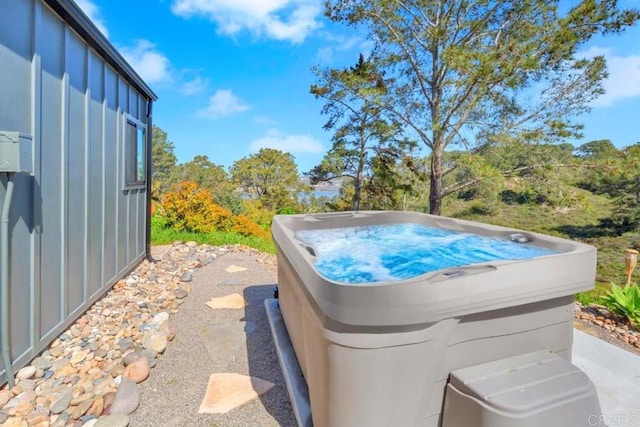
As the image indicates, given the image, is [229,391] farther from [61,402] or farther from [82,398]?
[61,402]

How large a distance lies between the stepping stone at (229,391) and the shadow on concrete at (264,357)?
7 centimetres

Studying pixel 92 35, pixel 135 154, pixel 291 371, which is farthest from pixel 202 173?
pixel 291 371

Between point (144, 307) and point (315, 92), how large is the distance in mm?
9474

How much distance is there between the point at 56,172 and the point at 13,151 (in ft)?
2.48

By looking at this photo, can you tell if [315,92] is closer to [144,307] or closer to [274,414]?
[144,307]

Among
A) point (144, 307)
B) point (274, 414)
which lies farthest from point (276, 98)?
point (274, 414)

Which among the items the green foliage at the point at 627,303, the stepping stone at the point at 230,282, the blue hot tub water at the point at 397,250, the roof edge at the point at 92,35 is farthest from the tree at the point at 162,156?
the green foliage at the point at 627,303

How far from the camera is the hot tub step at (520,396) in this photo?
4.62 ft

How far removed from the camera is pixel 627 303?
3.67 meters

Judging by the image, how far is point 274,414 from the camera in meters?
2.21

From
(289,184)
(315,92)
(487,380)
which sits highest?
(315,92)

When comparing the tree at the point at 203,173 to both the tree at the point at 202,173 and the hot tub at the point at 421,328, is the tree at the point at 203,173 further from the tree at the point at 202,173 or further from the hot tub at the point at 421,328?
the hot tub at the point at 421,328

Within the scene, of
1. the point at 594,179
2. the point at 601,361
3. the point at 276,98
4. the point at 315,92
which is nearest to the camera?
the point at 601,361

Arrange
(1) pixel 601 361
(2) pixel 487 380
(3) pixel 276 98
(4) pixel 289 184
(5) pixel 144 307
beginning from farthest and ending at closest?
(4) pixel 289 184 → (3) pixel 276 98 → (5) pixel 144 307 → (1) pixel 601 361 → (2) pixel 487 380
